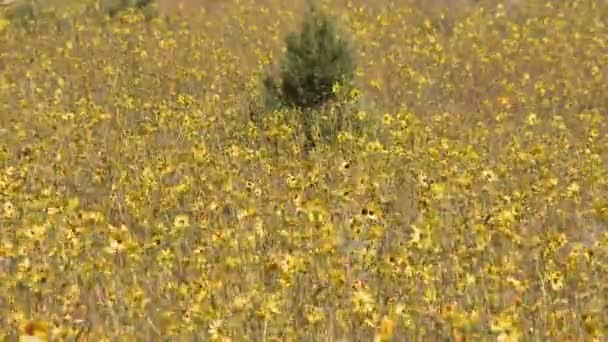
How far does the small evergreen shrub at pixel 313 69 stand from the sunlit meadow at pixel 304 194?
1.81 feet

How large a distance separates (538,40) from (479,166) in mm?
8609

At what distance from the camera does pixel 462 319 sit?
404cm

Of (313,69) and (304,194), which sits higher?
(313,69)

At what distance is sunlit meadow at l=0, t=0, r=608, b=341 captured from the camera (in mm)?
5152

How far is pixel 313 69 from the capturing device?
10.8 meters

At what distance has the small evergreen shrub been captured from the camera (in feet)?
35.3

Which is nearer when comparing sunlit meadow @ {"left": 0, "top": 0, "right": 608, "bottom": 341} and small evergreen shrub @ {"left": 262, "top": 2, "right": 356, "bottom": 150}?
sunlit meadow @ {"left": 0, "top": 0, "right": 608, "bottom": 341}

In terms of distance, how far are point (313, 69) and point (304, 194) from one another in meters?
3.78

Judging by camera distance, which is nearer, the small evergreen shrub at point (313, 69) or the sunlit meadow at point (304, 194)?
the sunlit meadow at point (304, 194)

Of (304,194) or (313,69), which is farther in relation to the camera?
(313,69)

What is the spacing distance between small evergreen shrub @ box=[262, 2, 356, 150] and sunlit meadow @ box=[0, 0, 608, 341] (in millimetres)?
553

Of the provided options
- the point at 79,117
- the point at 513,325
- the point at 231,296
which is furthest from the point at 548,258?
the point at 79,117

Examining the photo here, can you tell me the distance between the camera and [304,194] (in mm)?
7402

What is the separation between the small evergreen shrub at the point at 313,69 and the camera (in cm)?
1075
